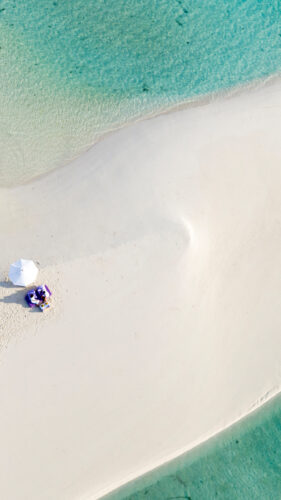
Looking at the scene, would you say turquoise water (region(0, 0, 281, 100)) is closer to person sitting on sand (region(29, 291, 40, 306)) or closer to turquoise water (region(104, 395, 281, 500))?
person sitting on sand (region(29, 291, 40, 306))

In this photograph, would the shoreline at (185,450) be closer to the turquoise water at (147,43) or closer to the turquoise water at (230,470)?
the turquoise water at (230,470)

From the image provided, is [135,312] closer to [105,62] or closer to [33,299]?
[33,299]

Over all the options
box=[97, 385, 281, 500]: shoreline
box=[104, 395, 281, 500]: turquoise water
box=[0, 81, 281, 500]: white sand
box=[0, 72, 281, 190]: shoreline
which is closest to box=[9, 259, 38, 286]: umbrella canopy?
box=[0, 81, 281, 500]: white sand

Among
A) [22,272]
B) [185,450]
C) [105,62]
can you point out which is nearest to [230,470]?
[185,450]

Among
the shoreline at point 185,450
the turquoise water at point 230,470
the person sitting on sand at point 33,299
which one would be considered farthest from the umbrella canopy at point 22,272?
the turquoise water at point 230,470

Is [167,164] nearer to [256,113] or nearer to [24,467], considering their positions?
[256,113]

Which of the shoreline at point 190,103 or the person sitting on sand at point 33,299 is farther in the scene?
the shoreline at point 190,103
